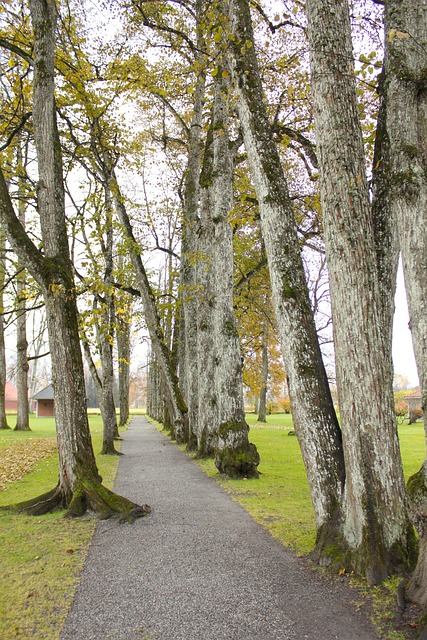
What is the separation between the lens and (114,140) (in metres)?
13.9

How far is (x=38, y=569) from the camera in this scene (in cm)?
493

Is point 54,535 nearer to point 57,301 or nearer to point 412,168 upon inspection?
point 57,301

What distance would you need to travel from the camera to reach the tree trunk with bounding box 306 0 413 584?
14.2 feet

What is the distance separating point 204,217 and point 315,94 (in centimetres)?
950

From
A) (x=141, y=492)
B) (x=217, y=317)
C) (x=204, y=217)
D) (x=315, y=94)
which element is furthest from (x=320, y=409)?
(x=204, y=217)

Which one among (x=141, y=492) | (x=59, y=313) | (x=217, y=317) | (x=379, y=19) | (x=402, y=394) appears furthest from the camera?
(x=402, y=394)

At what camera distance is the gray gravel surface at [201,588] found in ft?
11.8

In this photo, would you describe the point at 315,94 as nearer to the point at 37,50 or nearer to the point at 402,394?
the point at 37,50

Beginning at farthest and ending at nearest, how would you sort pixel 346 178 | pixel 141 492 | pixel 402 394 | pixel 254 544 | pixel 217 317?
pixel 402 394, pixel 217 317, pixel 141 492, pixel 254 544, pixel 346 178

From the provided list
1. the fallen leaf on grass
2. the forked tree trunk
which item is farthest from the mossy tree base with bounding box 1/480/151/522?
the fallen leaf on grass

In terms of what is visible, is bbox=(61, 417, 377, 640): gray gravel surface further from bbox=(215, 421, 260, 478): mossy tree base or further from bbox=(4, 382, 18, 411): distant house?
bbox=(4, 382, 18, 411): distant house

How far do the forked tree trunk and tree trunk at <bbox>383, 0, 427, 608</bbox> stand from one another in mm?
4419

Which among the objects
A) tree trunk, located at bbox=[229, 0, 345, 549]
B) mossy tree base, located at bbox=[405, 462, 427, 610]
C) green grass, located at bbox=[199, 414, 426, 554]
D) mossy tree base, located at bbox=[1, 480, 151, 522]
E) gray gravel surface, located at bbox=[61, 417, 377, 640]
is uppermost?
tree trunk, located at bbox=[229, 0, 345, 549]

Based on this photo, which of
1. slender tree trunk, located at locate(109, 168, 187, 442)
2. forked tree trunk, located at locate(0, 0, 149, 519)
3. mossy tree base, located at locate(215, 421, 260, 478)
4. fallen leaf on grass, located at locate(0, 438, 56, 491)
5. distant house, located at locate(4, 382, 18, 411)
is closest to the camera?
forked tree trunk, located at locate(0, 0, 149, 519)
